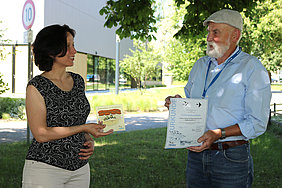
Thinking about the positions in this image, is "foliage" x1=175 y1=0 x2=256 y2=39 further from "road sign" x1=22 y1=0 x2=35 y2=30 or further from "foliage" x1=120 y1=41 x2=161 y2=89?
"foliage" x1=120 y1=41 x2=161 y2=89

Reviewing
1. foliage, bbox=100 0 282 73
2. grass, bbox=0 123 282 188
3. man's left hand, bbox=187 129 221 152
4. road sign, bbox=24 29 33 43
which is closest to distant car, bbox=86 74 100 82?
foliage, bbox=100 0 282 73

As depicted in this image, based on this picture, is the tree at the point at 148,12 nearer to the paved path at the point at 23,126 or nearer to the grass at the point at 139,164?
the grass at the point at 139,164

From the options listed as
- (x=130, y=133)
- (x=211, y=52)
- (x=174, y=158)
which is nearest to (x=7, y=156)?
(x=174, y=158)

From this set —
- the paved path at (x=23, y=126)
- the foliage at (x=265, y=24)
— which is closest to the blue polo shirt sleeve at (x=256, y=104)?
the paved path at (x=23, y=126)

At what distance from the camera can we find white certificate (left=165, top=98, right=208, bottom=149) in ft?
8.62

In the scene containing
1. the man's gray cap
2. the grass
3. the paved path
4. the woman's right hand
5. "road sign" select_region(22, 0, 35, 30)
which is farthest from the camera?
the paved path

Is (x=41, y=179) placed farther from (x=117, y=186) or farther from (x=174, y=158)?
(x=174, y=158)

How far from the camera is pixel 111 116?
282cm

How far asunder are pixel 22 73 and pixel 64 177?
24.0 metres

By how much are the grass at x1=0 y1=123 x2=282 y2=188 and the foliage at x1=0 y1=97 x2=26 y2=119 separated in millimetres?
5329

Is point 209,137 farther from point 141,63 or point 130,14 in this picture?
point 141,63

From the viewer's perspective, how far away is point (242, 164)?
8.78 ft

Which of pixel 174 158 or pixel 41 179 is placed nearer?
pixel 41 179

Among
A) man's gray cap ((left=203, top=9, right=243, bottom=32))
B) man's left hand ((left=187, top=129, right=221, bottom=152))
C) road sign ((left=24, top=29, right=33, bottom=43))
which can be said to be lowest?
man's left hand ((left=187, top=129, right=221, bottom=152))
